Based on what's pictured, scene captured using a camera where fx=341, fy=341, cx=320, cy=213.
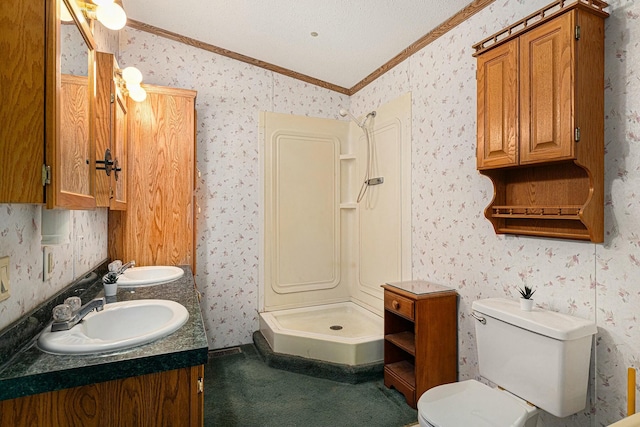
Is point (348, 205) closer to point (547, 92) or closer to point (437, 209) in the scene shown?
point (437, 209)

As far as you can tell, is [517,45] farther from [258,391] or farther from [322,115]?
[258,391]

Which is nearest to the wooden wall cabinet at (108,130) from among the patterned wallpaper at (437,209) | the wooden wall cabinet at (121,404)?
the patterned wallpaper at (437,209)

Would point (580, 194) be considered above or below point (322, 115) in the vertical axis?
below

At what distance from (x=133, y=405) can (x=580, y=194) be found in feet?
5.92

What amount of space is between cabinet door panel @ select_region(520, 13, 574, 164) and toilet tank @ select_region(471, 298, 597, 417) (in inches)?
26.6

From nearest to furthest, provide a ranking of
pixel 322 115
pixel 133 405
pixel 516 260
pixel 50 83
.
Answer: pixel 50 83 < pixel 133 405 < pixel 516 260 < pixel 322 115

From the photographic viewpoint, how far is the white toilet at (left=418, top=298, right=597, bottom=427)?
1328 mm

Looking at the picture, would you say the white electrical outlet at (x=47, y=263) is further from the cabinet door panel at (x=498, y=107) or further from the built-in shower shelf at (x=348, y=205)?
the built-in shower shelf at (x=348, y=205)

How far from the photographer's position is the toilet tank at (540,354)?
1.33m

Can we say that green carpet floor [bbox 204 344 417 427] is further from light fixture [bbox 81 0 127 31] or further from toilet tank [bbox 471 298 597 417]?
light fixture [bbox 81 0 127 31]

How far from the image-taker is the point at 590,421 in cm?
143

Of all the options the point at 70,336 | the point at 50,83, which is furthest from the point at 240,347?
the point at 50,83

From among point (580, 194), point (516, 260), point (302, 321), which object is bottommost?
point (302, 321)

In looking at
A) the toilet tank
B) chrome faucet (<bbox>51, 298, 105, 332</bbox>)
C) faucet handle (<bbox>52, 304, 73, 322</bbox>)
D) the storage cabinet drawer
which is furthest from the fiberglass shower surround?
faucet handle (<bbox>52, 304, 73, 322</bbox>)
